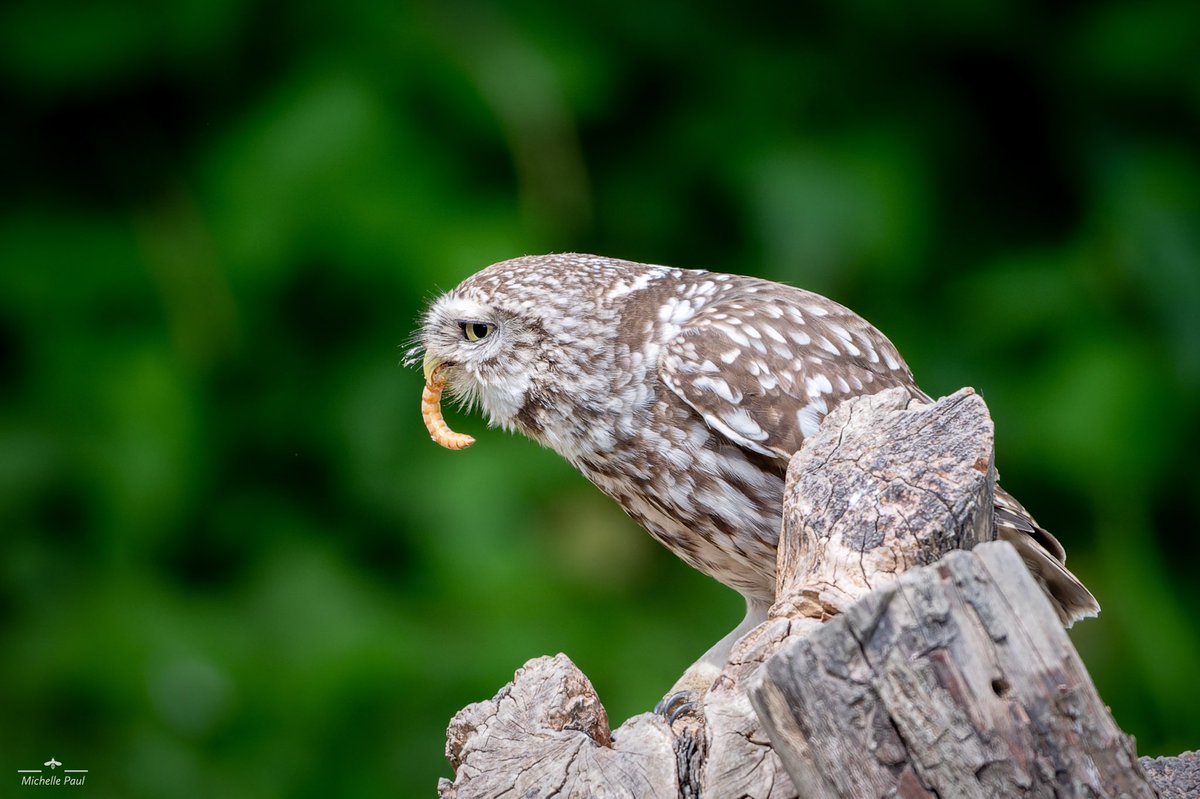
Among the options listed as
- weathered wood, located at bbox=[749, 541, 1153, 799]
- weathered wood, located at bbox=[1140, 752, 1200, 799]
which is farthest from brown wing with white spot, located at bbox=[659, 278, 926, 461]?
weathered wood, located at bbox=[749, 541, 1153, 799]

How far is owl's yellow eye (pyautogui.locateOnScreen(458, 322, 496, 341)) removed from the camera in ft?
9.48

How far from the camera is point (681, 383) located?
8.43 ft

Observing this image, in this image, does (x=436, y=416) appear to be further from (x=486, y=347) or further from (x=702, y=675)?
(x=702, y=675)

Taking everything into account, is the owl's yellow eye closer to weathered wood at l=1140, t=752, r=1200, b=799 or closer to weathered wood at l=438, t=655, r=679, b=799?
weathered wood at l=438, t=655, r=679, b=799

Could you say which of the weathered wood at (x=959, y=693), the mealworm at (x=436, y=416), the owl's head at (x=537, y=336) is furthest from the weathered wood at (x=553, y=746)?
the mealworm at (x=436, y=416)

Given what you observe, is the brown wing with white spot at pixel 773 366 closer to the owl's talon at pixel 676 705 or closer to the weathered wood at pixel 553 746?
the owl's talon at pixel 676 705

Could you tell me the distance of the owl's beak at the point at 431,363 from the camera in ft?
9.86

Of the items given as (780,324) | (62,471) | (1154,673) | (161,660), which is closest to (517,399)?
(780,324)

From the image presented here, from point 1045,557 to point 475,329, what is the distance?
1.42 meters

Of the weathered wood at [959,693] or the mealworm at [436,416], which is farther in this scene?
the mealworm at [436,416]

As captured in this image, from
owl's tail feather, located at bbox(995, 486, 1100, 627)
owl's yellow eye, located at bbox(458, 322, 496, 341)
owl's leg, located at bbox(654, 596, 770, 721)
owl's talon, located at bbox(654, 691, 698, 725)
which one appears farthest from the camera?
owl's yellow eye, located at bbox(458, 322, 496, 341)

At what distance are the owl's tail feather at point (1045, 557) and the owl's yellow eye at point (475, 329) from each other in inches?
49.4

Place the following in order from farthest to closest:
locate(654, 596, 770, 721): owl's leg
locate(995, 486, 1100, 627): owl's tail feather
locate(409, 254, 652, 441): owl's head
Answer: locate(409, 254, 652, 441): owl's head < locate(654, 596, 770, 721): owl's leg < locate(995, 486, 1100, 627): owl's tail feather

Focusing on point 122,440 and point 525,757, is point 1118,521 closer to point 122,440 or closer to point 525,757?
point 525,757
